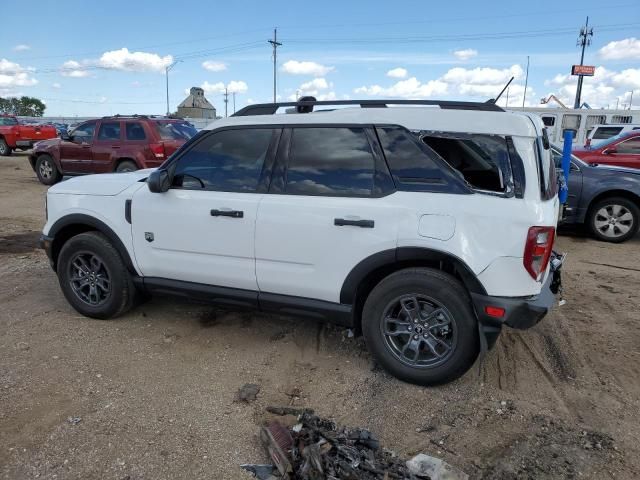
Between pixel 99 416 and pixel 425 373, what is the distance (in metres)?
2.10

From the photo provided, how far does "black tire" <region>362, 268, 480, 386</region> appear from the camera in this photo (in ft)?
10.6

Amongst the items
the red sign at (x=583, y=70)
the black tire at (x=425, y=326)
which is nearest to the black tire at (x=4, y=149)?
the black tire at (x=425, y=326)

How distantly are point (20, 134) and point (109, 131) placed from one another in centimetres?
1283

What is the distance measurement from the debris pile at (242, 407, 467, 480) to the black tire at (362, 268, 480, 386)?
2.29ft

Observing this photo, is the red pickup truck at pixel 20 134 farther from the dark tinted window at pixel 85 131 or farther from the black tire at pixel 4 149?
the dark tinted window at pixel 85 131

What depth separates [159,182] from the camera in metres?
3.91

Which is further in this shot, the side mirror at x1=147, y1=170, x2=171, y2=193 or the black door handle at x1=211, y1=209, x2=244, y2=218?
the side mirror at x1=147, y1=170, x2=171, y2=193

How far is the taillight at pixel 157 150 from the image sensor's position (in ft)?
36.2

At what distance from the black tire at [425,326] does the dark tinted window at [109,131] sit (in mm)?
9887

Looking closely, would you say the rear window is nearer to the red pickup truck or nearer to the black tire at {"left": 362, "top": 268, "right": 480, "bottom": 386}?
the black tire at {"left": 362, "top": 268, "right": 480, "bottom": 386}

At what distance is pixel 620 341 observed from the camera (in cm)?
425

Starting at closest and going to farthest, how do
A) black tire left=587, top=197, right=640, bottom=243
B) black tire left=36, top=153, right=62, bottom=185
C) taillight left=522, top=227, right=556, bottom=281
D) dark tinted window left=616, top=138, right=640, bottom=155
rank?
taillight left=522, top=227, right=556, bottom=281, black tire left=587, top=197, right=640, bottom=243, dark tinted window left=616, top=138, right=640, bottom=155, black tire left=36, top=153, right=62, bottom=185

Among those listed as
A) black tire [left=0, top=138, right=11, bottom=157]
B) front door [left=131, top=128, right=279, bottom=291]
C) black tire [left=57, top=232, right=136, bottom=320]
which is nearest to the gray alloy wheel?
front door [left=131, top=128, right=279, bottom=291]

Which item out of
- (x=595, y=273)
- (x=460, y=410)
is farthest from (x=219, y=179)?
(x=595, y=273)
